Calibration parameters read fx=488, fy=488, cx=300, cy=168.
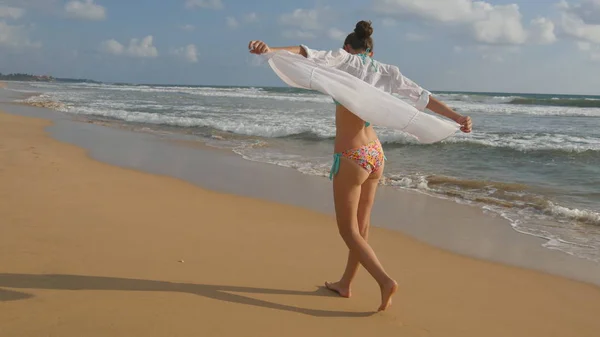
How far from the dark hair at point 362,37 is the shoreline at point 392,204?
253cm

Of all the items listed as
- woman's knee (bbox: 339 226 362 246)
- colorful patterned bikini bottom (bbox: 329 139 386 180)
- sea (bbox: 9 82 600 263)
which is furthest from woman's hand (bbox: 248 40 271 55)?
sea (bbox: 9 82 600 263)

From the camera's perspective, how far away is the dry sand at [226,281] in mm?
2895

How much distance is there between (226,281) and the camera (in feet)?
11.4

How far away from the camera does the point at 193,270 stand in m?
3.62

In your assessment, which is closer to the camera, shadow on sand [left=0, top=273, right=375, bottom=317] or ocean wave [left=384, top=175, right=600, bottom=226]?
shadow on sand [left=0, top=273, right=375, bottom=317]

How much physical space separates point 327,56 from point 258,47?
1.37 ft

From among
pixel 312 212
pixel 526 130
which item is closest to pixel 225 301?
pixel 312 212

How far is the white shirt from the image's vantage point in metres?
2.97

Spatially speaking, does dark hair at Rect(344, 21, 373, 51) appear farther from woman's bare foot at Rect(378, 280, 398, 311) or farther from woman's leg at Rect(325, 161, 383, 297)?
woman's bare foot at Rect(378, 280, 398, 311)

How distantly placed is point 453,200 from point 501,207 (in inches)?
25.4

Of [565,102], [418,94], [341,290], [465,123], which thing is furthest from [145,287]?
[565,102]

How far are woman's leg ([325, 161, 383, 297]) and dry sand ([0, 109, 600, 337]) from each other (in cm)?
8

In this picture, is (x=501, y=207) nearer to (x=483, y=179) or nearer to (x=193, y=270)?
(x=483, y=179)

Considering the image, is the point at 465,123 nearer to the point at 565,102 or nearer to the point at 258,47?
the point at 258,47
